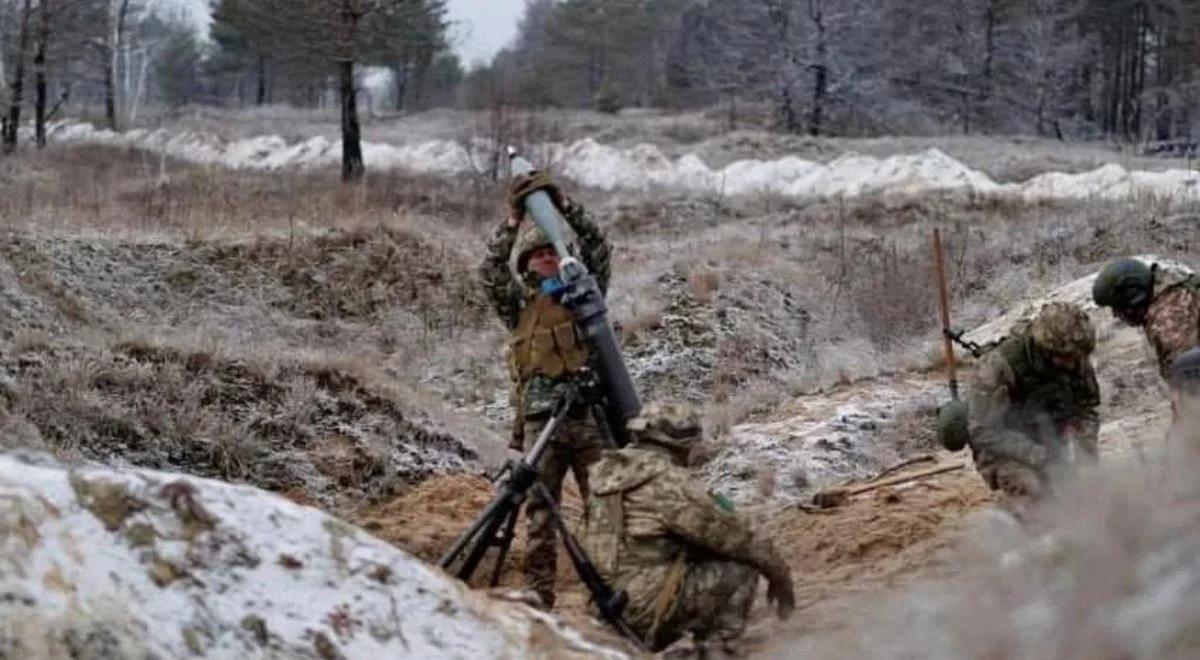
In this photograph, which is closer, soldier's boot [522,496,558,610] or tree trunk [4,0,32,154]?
soldier's boot [522,496,558,610]

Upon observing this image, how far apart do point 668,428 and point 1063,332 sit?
1936 millimetres

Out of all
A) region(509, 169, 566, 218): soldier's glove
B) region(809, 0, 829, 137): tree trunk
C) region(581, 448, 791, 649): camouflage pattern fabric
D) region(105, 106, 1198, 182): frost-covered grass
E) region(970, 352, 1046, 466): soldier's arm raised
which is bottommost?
region(581, 448, 791, 649): camouflage pattern fabric

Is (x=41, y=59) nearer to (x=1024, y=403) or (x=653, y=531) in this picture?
(x=1024, y=403)

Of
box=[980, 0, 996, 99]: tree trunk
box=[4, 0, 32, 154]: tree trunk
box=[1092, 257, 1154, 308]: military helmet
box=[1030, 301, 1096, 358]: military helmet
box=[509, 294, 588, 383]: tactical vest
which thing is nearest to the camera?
box=[1030, 301, 1096, 358]: military helmet

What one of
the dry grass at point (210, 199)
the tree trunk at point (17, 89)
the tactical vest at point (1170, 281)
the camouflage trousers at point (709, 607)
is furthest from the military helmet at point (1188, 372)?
the tree trunk at point (17, 89)

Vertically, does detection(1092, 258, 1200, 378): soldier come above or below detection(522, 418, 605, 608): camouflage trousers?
above

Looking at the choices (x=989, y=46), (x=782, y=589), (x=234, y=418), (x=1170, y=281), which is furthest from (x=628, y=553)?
(x=989, y=46)

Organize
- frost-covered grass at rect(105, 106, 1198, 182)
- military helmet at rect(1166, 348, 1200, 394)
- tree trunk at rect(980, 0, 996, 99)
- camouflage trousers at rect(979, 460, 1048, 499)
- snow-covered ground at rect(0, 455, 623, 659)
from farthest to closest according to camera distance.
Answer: tree trunk at rect(980, 0, 996, 99) < frost-covered grass at rect(105, 106, 1198, 182) < camouflage trousers at rect(979, 460, 1048, 499) < military helmet at rect(1166, 348, 1200, 394) < snow-covered ground at rect(0, 455, 623, 659)

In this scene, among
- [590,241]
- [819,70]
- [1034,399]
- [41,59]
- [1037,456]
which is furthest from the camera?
[819,70]

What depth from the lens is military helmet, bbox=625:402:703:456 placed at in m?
5.74

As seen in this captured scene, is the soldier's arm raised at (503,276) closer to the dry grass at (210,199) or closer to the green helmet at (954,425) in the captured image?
the green helmet at (954,425)

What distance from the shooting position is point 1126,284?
695 centimetres

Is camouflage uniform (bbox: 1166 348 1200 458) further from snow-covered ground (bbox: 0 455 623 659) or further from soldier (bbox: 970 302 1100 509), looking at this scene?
snow-covered ground (bbox: 0 455 623 659)

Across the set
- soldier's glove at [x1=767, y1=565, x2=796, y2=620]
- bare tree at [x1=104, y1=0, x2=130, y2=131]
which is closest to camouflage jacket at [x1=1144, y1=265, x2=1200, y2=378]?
soldier's glove at [x1=767, y1=565, x2=796, y2=620]
